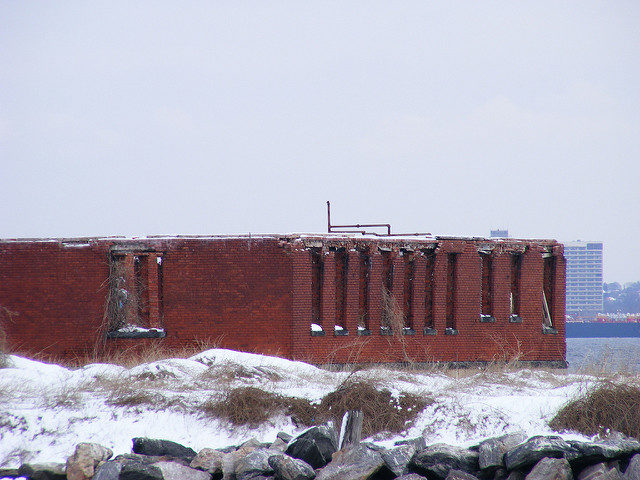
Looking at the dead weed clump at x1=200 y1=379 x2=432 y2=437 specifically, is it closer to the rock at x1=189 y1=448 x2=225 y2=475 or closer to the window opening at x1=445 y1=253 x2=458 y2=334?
the rock at x1=189 y1=448 x2=225 y2=475

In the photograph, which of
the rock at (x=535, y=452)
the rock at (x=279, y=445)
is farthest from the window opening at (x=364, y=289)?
the rock at (x=535, y=452)

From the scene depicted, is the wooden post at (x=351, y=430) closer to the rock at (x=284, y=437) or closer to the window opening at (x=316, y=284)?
the rock at (x=284, y=437)

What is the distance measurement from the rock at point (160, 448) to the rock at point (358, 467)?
208cm

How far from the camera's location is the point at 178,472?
8.14 meters

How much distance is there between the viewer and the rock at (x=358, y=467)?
7.70m

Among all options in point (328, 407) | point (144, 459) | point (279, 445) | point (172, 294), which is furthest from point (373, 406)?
point (172, 294)

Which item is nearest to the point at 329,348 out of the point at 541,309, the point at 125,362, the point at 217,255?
the point at 217,255

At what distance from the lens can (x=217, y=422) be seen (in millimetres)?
9977

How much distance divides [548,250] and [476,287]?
9.93 ft

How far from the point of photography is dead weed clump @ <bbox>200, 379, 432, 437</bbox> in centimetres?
982

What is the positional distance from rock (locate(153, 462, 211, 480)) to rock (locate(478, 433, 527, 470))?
3.45 m

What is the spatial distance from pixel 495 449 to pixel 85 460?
5.26m

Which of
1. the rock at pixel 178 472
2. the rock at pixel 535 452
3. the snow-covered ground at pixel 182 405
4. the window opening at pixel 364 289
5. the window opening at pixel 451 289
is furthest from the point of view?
the window opening at pixel 451 289

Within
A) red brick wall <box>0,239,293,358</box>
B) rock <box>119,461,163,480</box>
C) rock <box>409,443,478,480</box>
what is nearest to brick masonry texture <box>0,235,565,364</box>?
red brick wall <box>0,239,293,358</box>
